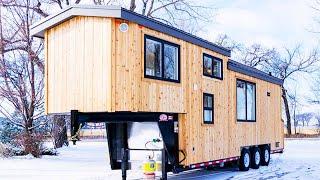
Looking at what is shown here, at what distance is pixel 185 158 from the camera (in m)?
12.7

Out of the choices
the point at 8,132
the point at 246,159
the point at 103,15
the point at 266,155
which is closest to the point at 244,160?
the point at 246,159

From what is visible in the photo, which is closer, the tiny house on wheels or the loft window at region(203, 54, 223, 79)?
the tiny house on wheels

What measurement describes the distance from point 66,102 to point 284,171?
27.8 ft

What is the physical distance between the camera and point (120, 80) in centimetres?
1104

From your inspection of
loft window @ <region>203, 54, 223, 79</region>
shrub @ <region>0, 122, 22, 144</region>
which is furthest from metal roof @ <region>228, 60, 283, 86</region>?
shrub @ <region>0, 122, 22, 144</region>

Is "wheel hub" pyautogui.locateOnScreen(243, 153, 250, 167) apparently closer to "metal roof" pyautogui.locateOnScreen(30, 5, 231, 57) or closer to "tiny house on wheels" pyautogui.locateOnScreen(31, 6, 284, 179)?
"tiny house on wheels" pyautogui.locateOnScreen(31, 6, 284, 179)

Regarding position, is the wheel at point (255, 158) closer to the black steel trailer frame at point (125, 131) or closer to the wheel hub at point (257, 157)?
the wheel hub at point (257, 157)

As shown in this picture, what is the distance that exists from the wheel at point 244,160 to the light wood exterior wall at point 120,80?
206cm

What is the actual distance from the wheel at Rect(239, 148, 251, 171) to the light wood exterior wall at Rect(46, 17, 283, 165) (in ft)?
6.75

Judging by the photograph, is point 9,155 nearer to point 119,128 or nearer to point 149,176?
point 119,128

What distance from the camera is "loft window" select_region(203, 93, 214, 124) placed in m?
14.3

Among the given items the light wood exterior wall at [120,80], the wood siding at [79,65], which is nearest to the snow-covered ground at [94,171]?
the light wood exterior wall at [120,80]

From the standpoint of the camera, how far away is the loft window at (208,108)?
1431cm

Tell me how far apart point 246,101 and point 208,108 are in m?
3.53
